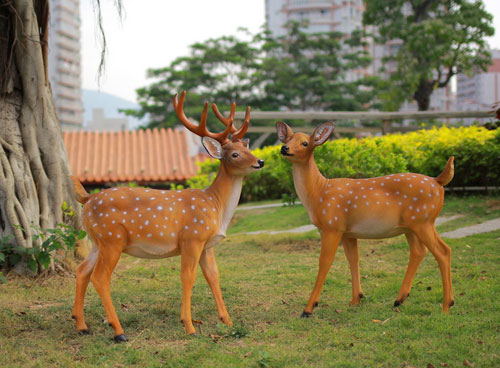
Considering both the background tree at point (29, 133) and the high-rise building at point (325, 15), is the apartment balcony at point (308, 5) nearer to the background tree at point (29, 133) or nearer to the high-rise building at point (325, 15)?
the high-rise building at point (325, 15)

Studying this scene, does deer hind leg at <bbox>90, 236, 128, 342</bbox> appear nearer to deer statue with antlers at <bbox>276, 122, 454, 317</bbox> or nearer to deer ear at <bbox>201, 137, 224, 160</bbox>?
deer ear at <bbox>201, 137, 224, 160</bbox>

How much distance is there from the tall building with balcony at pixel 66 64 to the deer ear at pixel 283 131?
4918 centimetres

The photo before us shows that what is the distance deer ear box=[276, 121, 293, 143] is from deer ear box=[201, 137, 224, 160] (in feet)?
2.25

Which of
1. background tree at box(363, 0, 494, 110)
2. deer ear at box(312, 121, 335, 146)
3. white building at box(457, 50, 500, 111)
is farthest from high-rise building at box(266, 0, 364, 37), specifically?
deer ear at box(312, 121, 335, 146)

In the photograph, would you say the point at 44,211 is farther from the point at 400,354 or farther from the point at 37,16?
the point at 400,354

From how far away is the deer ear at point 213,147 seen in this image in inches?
191

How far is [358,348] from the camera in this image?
415 centimetres

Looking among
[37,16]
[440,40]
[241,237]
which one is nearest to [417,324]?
[241,237]

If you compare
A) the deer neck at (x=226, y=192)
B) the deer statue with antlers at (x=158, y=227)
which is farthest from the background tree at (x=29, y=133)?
the deer neck at (x=226, y=192)

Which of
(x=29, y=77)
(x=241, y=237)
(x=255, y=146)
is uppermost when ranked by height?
(x=29, y=77)

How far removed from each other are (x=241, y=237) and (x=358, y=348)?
17.9 ft

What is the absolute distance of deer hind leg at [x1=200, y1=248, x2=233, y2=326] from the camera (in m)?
4.86

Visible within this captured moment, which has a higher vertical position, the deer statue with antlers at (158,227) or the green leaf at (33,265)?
the deer statue with antlers at (158,227)

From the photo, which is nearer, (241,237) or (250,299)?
(250,299)
